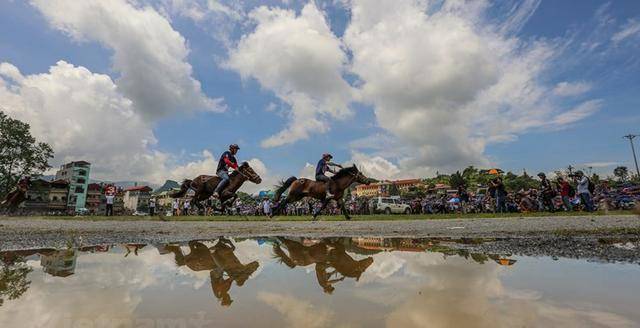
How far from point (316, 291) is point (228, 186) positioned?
1092 cm

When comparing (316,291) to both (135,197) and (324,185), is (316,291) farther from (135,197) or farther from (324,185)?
(135,197)

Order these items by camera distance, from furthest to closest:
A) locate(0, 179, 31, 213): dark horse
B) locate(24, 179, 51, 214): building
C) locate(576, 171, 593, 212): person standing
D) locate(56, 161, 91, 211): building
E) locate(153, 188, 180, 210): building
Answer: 1. locate(56, 161, 91, 211): building
2. locate(24, 179, 51, 214): building
3. locate(0, 179, 31, 213): dark horse
4. locate(153, 188, 180, 210): building
5. locate(576, 171, 593, 212): person standing

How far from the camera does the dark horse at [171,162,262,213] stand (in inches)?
499

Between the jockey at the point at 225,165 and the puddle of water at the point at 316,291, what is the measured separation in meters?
8.71

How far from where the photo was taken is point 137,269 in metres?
2.99

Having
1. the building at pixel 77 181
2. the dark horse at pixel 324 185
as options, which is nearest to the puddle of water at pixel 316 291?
the dark horse at pixel 324 185

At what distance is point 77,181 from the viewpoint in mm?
93438

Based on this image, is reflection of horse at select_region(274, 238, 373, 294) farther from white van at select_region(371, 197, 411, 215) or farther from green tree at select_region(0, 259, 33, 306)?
white van at select_region(371, 197, 411, 215)

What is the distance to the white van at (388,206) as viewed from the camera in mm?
28219

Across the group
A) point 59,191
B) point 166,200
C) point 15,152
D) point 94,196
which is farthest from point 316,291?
point 166,200

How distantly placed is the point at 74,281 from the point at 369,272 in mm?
2276

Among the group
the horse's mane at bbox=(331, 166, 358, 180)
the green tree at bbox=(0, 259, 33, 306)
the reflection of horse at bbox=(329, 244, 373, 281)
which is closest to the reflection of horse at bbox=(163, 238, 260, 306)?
the reflection of horse at bbox=(329, 244, 373, 281)

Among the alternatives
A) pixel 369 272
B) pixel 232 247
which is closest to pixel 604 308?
pixel 369 272

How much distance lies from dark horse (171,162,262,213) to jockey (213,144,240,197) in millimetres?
224
